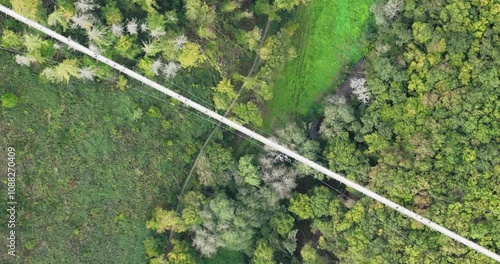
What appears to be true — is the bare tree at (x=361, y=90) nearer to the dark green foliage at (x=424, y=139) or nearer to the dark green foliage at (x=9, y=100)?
the dark green foliage at (x=424, y=139)

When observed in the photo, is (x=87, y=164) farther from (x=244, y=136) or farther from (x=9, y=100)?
(x=244, y=136)

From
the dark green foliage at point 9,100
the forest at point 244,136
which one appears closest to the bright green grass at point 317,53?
the forest at point 244,136

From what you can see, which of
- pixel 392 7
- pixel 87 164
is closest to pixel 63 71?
pixel 87 164

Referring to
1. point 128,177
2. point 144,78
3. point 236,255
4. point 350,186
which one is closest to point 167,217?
point 128,177

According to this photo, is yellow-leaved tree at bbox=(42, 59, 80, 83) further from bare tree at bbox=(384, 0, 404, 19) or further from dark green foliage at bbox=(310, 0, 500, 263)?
bare tree at bbox=(384, 0, 404, 19)

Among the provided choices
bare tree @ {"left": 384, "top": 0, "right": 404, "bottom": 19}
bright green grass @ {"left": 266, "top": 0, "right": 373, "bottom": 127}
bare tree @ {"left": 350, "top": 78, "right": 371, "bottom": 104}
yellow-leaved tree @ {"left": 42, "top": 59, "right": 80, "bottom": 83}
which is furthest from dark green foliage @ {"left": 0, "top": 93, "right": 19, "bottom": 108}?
bare tree @ {"left": 384, "top": 0, "right": 404, "bottom": 19}

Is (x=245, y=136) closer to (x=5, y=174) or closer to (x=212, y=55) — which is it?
(x=212, y=55)
